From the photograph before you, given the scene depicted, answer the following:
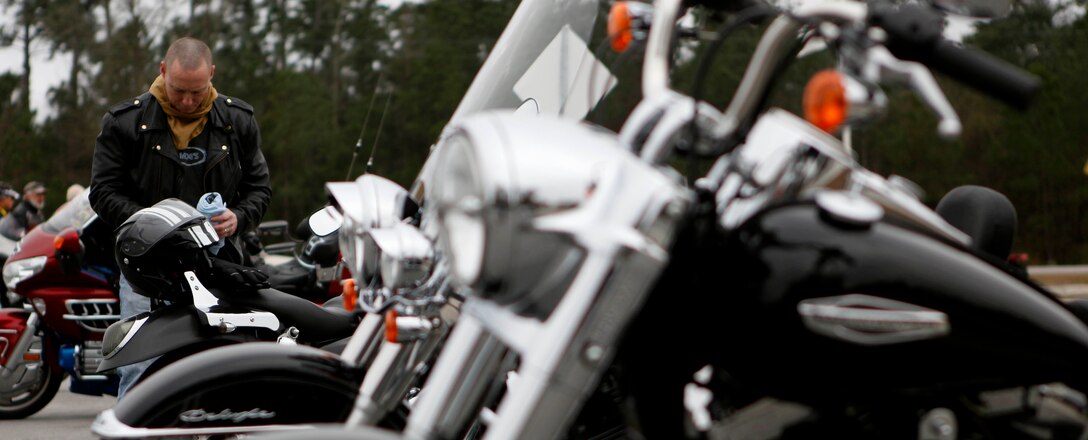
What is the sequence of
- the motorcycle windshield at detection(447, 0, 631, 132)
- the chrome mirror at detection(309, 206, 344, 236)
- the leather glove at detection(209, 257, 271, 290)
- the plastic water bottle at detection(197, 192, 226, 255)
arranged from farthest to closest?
the plastic water bottle at detection(197, 192, 226, 255)
the leather glove at detection(209, 257, 271, 290)
the chrome mirror at detection(309, 206, 344, 236)
the motorcycle windshield at detection(447, 0, 631, 132)

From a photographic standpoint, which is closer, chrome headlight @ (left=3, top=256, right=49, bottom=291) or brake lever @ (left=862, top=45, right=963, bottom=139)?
brake lever @ (left=862, top=45, right=963, bottom=139)

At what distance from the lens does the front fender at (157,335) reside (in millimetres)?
4348

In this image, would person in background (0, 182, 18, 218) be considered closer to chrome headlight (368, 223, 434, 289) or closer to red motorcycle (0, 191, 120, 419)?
red motorcycle (0, 191, 120, 419)

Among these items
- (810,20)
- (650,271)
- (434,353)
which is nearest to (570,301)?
(650,271)

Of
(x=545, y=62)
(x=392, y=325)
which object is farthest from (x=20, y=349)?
(x=392, y=325)

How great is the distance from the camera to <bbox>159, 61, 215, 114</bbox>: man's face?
5004mm

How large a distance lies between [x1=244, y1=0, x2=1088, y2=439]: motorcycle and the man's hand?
296 cm

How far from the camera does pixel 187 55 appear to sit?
5.02 m

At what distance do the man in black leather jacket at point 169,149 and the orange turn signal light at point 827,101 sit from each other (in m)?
3.47

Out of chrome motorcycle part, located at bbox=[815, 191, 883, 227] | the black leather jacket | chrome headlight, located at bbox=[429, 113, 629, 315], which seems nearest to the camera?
chrome headlight, located at bbox=[429, 113, 629, 315]

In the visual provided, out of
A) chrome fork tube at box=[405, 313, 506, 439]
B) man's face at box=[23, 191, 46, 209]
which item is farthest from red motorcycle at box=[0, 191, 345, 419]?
man's face at box=[23, 191, 46, 209]

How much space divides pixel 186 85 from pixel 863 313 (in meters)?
3.57

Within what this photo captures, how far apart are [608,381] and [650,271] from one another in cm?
109

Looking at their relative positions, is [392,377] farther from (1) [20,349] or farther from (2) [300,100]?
(2) [300,100]
